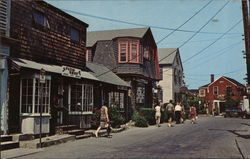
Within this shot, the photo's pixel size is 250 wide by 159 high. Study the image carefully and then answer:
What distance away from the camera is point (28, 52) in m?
14.5

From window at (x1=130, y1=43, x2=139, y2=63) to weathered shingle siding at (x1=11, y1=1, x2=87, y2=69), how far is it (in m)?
7.35

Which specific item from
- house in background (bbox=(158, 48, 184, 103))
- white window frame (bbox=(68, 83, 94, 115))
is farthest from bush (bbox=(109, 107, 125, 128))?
house in background (bbox=(158, 48, 184, 103))

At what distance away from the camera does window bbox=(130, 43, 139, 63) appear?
26.7 m

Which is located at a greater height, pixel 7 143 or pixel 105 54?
pixel 105 54

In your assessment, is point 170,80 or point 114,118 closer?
point 114,118

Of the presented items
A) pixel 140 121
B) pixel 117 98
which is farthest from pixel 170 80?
pixel 140 121

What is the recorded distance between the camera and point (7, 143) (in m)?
11.4

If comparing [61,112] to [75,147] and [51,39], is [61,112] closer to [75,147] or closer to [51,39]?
[51,39]

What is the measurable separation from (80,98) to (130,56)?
1007cm

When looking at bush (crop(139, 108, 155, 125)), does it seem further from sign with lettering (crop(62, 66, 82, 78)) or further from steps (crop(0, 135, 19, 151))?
steps (crop(0, 135, 19, 151))

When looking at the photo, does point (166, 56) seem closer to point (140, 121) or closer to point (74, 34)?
point (140, 121)

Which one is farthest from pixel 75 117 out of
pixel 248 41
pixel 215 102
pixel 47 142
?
pixel 215 102

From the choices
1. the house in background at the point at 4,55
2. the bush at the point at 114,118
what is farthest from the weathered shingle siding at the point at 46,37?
the bush at the point at 114,118

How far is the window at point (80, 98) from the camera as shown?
1730 cm
